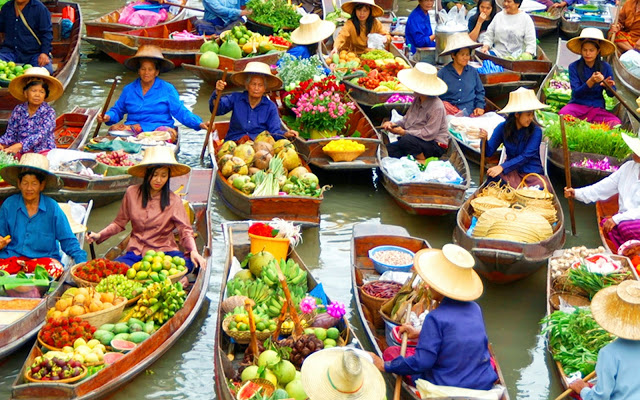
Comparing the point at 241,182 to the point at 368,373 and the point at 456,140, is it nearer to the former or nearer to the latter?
the point at 456,140

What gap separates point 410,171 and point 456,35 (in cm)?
229

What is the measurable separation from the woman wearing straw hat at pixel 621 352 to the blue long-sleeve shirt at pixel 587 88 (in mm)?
5484

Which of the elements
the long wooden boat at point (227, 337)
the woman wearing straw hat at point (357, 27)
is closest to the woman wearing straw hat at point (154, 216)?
the long wooden boat at point (227, 337)

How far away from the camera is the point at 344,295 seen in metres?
7.32

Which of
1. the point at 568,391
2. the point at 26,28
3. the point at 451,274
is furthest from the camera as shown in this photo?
the point at 26,28

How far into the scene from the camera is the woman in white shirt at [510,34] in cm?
1205

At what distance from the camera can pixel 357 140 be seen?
9.02 metres

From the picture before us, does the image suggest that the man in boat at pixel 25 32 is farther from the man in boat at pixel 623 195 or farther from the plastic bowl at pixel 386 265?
the man in boat at pixel 623 195

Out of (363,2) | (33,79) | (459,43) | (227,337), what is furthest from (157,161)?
(363,2)

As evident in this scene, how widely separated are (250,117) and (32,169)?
3093mm

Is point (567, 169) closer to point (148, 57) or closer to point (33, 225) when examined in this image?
point (148, 57)

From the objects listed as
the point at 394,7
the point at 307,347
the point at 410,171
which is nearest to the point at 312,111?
the point at 410,171

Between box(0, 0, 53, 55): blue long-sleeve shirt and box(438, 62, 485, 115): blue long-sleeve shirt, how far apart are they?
15.4 feet

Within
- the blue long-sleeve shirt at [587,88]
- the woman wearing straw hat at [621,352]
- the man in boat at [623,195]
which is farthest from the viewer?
the blue long-sleeve shirt at [587,88]
